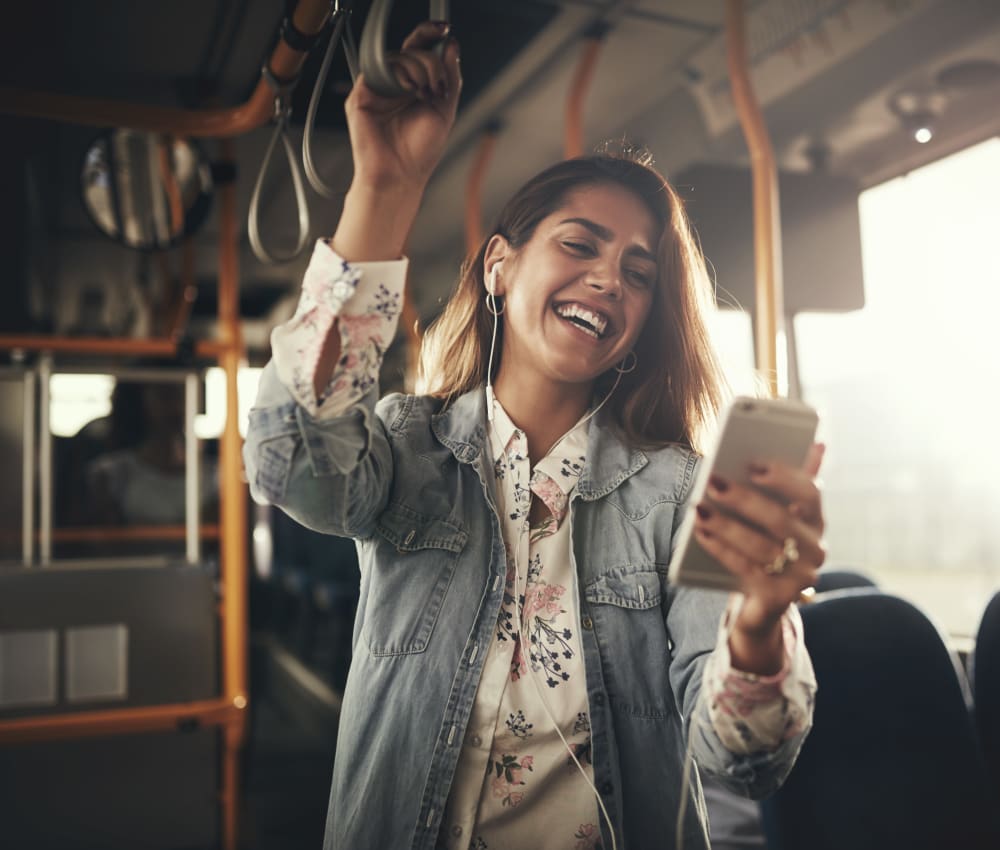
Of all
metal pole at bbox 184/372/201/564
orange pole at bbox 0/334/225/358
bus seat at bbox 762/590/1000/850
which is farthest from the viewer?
metal pole at bbox 184/372/201/564

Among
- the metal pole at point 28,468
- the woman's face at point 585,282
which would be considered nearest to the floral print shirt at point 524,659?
the woman's face at point 585,282

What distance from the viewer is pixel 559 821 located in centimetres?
88

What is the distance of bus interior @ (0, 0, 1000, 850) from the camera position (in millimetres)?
1451

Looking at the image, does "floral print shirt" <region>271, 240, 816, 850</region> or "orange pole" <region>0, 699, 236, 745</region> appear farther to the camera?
"orange pole" <region>0, 699, 236, 745</region>

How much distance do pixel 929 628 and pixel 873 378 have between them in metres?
1.33

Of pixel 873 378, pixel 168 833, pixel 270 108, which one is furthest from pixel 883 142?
pixel 168 833

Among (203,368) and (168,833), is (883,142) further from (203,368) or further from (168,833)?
(168,833)

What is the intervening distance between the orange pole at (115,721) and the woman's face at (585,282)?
155 centimetres

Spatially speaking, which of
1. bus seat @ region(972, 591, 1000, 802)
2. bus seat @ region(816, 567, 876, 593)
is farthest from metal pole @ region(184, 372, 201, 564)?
bus seat @ region(972, 591, 1000, 802)

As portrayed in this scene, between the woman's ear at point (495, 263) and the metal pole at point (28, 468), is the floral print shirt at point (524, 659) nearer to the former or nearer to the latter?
the woman's ear at point (495, 263)

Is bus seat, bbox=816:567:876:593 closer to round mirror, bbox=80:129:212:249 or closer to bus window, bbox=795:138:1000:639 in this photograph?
bus window, bbox=795:138:1000:639

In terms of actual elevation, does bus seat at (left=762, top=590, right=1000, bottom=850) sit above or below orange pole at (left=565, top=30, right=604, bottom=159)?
below

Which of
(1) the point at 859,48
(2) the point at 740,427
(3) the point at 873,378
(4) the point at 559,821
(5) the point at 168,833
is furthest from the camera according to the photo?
(3) the point at 873,378

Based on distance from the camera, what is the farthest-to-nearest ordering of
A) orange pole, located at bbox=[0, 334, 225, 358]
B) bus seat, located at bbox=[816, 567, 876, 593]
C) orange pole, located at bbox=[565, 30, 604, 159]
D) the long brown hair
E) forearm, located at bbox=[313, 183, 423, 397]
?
bus seat, located at bbox=[816, 567, 876, 593]
orange pole, located at bbox=[0, 334, 225, 358]
orange pole, located at bbox=[565, 30, 604, 159]
the long brown hair
forearm, located at bbox=[313, 183, 423, 397]
